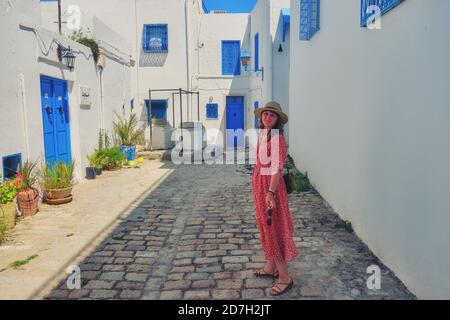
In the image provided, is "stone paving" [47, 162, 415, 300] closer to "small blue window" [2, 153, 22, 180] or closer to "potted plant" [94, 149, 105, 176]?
"small blue window" [2, 153, 22, 180]

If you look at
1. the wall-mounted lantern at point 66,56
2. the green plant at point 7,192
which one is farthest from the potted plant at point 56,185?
the wall-mounted lantern at point 66,56

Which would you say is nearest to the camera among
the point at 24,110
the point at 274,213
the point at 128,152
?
the point at 274,213

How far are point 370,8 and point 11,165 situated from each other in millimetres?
5708

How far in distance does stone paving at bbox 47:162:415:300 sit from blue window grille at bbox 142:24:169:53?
10.9 metres

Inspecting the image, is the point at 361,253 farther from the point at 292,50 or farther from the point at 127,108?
the point at 127,108

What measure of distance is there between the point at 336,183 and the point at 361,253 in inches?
67.5

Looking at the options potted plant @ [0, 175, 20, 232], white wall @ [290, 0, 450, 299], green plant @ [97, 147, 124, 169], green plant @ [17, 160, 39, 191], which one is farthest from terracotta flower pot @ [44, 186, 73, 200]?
white wall @ [290, 0, 450, 299]

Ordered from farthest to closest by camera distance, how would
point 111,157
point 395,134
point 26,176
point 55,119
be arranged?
point 111,157 < point 55,119 < point 26,176 < point 395,134

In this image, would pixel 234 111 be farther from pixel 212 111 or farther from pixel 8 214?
pixel 8 214

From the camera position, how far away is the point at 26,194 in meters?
5.96

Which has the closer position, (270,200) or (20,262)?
(270,200)

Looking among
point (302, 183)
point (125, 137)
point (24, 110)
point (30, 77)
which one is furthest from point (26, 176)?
point (125, 137)

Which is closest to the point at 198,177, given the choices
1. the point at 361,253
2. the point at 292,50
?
the point at 292,50

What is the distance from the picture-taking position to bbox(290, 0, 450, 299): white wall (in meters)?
2.84
